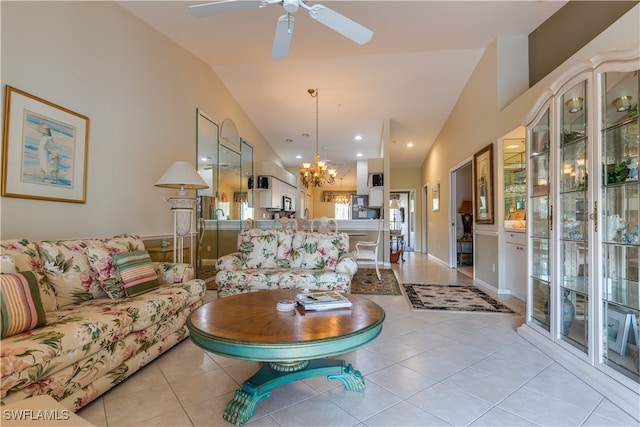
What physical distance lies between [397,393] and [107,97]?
3.66m

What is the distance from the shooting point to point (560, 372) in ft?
6.71

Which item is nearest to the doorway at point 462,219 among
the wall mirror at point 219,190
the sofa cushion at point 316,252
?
the sofa cushion at point 316,252

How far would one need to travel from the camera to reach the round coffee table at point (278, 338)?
138cm

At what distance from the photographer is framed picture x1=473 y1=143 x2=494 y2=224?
4.36 metres

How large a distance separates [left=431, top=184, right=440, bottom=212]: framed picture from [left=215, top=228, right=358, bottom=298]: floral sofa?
5.08 m

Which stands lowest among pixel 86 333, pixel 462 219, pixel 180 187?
pixel 86 333

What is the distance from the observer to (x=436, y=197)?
793cm

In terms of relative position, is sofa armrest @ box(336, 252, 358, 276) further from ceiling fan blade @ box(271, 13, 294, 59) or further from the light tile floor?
ceiling fan blade @ box(271, 13, 294, 59)

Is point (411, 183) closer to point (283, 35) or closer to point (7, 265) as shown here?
point (283, 35)

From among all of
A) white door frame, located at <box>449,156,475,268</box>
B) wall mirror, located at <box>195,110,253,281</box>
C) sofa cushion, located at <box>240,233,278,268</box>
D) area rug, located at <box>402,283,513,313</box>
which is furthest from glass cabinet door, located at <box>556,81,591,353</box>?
wall mirror, located at <box>195,110,253,281</box>

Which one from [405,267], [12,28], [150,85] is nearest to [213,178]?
[150,85]

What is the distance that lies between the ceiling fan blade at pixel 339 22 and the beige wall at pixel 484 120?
1608 millimetres

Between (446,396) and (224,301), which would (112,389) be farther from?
(446,396)

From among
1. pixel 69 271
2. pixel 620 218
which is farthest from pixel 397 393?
pixel 69 271
